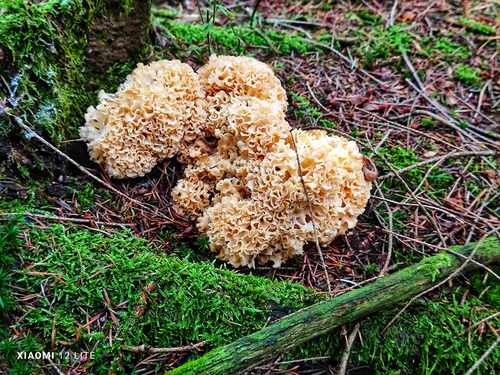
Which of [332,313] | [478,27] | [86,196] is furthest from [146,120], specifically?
Answer: [478,27]

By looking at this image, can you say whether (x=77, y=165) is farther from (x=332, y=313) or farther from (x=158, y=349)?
(x=332, y=313)

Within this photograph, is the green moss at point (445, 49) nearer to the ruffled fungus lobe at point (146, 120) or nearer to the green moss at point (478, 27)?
the green moss at point (478, 27)

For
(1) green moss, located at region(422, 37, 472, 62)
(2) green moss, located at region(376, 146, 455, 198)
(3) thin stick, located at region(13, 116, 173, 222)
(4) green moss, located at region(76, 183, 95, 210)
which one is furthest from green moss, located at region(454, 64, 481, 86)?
(4) green moss, located at region(76, 183, 95, 210)

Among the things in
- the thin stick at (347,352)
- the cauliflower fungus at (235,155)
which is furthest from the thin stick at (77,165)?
the thin stick at (347,352)

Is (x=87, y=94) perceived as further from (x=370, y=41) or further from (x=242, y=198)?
(x=370, y=41)

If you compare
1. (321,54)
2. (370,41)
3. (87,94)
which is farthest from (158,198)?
(370,41)

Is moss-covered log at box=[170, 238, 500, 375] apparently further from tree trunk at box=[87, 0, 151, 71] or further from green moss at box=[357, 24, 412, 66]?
tree trunk at box=[87, 0, 151, 71]
